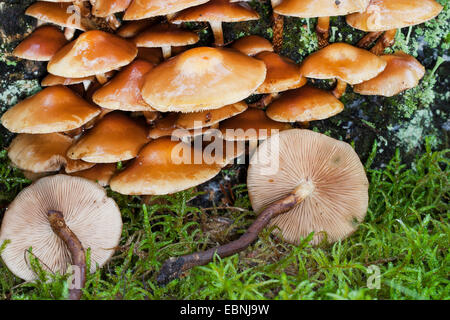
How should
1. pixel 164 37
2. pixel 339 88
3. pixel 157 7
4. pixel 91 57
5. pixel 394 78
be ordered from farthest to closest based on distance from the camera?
pixel 339 88, pixel 394 78, pixel 164 37, pixel 91 57, pixel 157 7

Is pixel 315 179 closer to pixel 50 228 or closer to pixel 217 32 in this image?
pixel 217 32

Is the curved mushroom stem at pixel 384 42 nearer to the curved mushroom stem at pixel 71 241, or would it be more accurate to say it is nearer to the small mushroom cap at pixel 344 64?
the small mushroom cap at pixel 344 64

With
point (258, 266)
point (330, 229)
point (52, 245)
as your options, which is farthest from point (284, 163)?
point (52, 245)

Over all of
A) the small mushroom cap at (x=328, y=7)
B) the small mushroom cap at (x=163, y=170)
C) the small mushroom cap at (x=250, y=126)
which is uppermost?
the small mushroom cap at (x=328, y=7)

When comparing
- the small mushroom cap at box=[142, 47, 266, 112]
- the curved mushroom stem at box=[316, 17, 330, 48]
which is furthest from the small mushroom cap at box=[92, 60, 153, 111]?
the curved mushroom stem at box=[316, 17, 330, 48]

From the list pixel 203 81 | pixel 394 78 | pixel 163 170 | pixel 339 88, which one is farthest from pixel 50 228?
pixel 394 78

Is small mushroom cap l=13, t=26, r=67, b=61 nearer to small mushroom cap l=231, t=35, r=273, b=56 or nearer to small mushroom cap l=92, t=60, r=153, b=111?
small mushroom cap l=92, t=60, r=153, b=111

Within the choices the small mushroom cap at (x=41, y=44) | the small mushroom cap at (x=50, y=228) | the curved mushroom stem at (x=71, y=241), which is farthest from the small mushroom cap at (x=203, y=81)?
the curved mushroom stem at (x=71, y=241)
